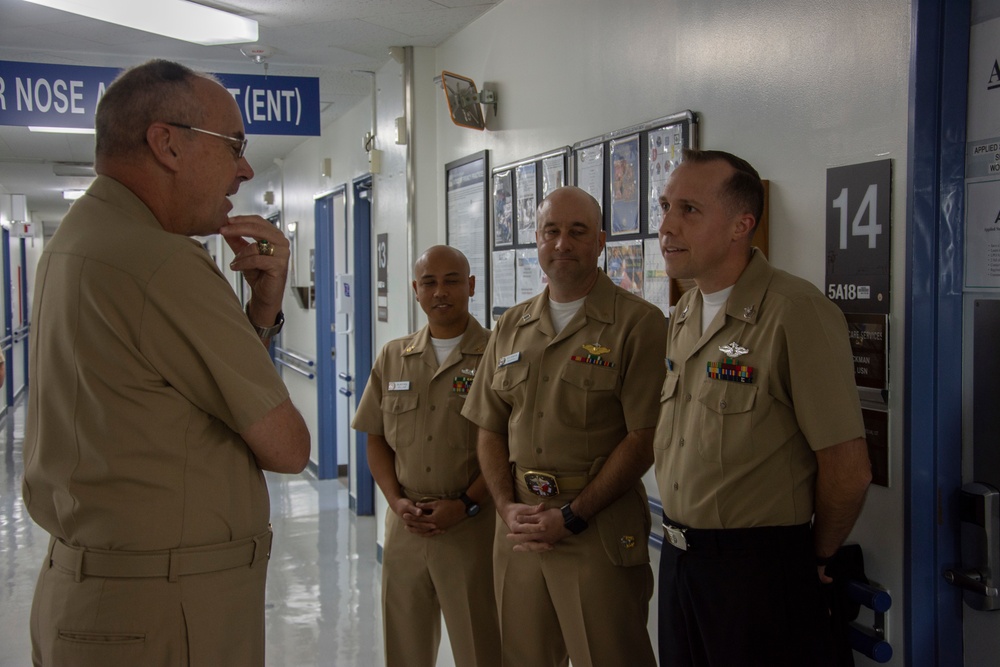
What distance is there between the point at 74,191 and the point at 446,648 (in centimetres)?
964

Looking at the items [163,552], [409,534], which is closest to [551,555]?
[409,534]

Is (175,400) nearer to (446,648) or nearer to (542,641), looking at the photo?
(542,641)

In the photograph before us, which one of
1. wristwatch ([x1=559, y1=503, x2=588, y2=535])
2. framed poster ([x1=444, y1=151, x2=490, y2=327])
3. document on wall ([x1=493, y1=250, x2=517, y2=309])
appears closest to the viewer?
wristwatch ([x1=559, y1=503, x2=588, y2=535])

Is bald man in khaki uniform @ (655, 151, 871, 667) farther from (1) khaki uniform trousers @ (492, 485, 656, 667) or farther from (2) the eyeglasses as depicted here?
(2) the eyeglasses

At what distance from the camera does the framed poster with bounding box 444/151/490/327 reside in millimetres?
3521

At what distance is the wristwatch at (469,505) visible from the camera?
246 cm

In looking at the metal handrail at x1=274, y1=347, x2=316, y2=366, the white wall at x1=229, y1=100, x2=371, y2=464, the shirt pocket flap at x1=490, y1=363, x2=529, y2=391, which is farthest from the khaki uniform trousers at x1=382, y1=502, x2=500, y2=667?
the metal handrail at x1=274, y1=347, x2=316, y2=366

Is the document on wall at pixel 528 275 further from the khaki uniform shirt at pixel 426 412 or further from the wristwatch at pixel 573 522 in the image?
the wristwatch at pixel 573 522

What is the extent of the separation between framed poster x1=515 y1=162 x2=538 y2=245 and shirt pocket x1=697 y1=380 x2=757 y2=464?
1531 millimetres

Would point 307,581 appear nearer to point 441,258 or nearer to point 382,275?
point 382,275

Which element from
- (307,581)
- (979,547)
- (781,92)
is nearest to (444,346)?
(781,92)

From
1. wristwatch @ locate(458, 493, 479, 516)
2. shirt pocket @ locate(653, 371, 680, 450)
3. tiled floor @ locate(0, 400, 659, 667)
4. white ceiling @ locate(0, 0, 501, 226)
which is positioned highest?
white ceiling @ locate(0, 0, 501, 226)

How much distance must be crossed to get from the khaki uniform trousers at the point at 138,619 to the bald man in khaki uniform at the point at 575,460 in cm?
94

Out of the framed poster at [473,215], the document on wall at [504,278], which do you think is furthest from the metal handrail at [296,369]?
the document on wall at [504,278]
